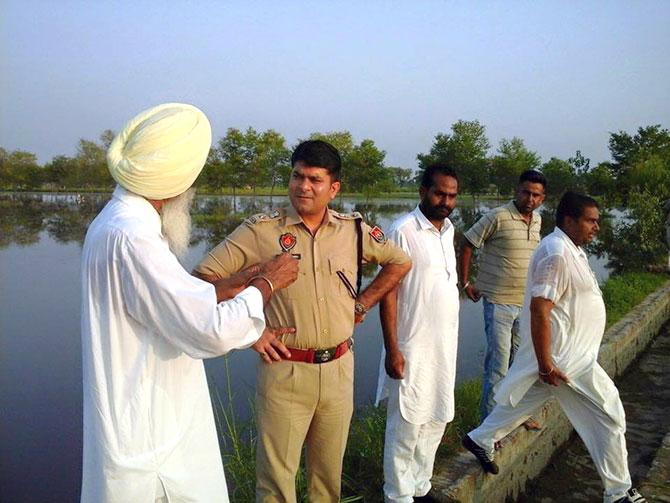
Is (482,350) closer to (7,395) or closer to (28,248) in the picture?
(7,395)

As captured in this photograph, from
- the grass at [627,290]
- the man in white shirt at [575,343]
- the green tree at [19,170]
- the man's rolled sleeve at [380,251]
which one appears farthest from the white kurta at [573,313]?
the green tree at [19,170]

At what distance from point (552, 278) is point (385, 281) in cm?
100

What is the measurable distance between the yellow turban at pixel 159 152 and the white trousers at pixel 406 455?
1.71 m

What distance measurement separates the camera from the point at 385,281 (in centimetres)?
258

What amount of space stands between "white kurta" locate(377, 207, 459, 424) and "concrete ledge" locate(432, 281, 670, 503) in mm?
433

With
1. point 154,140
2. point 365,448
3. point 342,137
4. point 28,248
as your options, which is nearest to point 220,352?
point 154,140

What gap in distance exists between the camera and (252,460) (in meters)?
3.25

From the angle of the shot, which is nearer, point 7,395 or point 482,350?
point 7,395

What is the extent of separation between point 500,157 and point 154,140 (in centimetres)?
3699

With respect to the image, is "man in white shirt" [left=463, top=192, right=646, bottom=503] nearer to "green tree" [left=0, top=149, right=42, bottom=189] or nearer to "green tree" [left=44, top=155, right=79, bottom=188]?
"green tree" [left=44, top=155, right=79, bottom=188]

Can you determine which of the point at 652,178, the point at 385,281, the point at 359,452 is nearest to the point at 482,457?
the point at 359,452

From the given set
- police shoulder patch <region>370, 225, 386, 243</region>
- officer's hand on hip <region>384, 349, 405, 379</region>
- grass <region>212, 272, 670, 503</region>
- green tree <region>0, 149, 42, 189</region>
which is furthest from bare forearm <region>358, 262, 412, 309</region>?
green tree <region>0, 149, 42, 189</region>

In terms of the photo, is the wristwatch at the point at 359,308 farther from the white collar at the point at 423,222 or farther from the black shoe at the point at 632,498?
the black shoe at the point at 632,498

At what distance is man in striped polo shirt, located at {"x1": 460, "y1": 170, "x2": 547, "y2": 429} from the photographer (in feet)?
12.6
